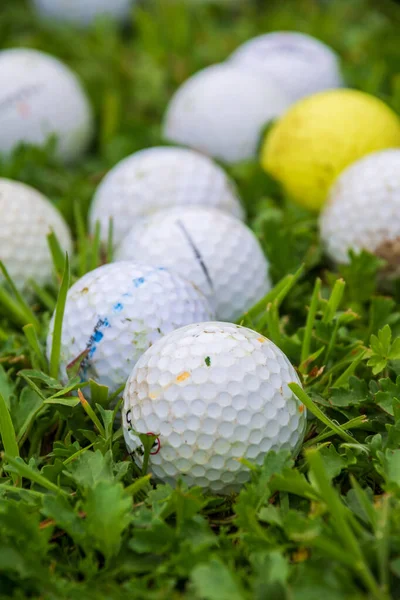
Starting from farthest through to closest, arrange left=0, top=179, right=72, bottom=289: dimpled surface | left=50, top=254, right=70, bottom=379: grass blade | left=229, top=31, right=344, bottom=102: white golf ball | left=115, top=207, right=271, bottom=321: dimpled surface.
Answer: left=229, top=31, right=344, bottom=102: white golf ball, left=0, top=179, right=72, bottom=289: dimpled surface, left=115, top=207, right=271, bottom=321: dimpled surface, left=50, top=254, right=70, bottom=379: grass blade

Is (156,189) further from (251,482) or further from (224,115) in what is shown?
(251,482)

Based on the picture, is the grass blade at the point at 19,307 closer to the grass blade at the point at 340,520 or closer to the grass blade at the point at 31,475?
the grass blade at the point at 31,475

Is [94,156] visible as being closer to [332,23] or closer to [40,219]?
[40,219]

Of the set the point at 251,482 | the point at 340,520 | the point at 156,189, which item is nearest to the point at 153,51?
the point at 156,189

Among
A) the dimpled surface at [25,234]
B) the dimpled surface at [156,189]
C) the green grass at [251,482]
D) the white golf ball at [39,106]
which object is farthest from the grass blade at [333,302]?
the white golf ball at [39,106]

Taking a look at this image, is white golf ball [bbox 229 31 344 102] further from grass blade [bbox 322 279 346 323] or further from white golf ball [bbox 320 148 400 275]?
grass blade [bbox 322 279 346 323]

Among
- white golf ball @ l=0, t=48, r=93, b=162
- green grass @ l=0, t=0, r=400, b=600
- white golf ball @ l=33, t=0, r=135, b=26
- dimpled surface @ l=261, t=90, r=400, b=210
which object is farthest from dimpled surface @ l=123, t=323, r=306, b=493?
white golf ball @ l=33, t=0, r=135, b=26
